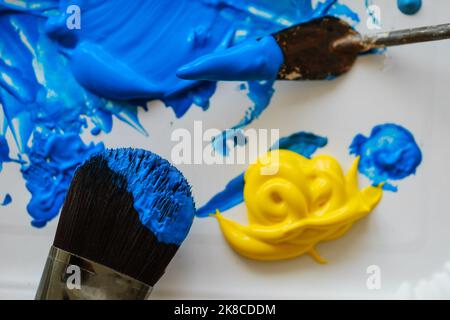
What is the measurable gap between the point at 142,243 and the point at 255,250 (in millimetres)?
178

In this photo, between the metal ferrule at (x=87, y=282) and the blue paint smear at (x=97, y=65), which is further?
the blue paint smear at (x=97, y=65)

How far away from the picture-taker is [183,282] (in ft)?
2.80

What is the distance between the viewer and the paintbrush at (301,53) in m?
0.81

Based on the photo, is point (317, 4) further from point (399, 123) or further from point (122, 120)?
point (122, 120)

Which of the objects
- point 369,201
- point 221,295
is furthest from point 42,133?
point 369,201

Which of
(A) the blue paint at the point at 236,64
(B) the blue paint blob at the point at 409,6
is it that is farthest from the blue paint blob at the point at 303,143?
(B) the blue paint blob at the point at 409,6

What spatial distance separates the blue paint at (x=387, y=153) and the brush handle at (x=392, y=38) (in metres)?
0.12

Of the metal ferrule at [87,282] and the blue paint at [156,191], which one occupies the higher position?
the blue paint at [156,191]

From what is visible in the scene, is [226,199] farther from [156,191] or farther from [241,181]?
[156,191]

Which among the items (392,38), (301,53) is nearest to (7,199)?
(301,53)

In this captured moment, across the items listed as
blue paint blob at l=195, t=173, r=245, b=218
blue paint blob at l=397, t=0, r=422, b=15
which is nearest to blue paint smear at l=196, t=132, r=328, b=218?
blue paint blob at l=195, t=173, r=245, b=218

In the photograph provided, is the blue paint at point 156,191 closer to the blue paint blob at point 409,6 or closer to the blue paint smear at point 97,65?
the blue paint smear at point 97,65

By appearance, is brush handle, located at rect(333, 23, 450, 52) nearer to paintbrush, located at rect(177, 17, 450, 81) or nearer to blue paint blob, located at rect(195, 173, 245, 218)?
paintbrush, located at rect(177, 17, 450, 81)

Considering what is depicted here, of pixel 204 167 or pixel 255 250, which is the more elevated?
pixel 204 167
